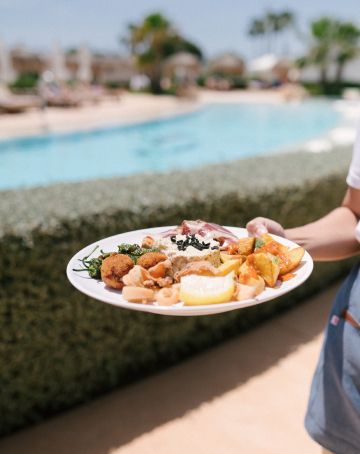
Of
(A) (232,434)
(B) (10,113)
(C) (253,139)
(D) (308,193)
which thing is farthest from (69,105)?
(A) (232,434)

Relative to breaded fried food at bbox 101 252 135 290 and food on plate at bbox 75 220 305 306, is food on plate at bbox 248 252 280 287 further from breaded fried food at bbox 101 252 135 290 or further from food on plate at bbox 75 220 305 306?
breaded fried food at bbox 101 252 135 290

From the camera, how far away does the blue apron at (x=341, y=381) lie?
1.58 m

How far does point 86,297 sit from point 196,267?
2013 millimetres

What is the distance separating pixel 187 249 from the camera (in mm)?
1292

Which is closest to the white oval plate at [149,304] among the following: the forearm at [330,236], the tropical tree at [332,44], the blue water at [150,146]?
the forearm at [330,236]

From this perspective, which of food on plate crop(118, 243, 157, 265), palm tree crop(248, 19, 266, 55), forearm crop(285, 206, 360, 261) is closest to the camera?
food on plate crop(118, 243, 157, 265)

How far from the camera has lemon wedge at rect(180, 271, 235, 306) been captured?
1.04 metres

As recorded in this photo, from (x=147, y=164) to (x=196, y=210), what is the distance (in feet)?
34.7

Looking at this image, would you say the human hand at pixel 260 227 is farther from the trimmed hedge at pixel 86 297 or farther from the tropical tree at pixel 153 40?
the tropical tree at pixel 153 40

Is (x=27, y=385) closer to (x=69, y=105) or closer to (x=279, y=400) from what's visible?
(x=279, y=400)

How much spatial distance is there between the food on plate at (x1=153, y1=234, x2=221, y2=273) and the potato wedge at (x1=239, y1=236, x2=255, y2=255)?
0.08m

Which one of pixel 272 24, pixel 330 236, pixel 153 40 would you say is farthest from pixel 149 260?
pixel 272 24

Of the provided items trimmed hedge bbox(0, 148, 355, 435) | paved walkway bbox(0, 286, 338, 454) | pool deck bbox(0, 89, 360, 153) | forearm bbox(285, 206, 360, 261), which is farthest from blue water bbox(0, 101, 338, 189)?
forearm bbox(285, 206, 360, 261)

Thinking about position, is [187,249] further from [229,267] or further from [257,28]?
[257,28]
